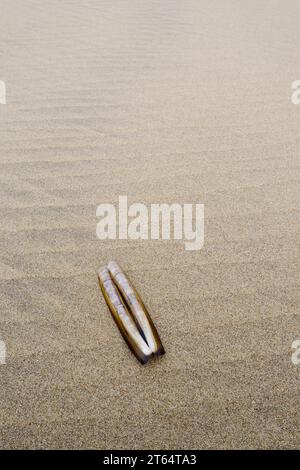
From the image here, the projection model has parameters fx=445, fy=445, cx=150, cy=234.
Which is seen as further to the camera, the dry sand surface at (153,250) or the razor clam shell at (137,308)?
the razor clam shell at (137,308)

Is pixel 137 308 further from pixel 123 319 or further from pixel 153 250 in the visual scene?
pixel 153 250

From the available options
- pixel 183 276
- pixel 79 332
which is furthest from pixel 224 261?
pixel 79 332

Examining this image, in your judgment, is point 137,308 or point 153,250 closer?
point 137,308

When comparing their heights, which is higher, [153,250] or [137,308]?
[153,250]

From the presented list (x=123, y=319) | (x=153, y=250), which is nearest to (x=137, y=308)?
(x=123, y=319)

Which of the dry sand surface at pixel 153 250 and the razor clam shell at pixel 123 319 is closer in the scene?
the dry sand surface at pixel 153 250
